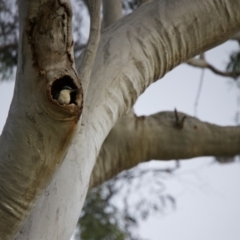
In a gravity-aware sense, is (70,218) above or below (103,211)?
below

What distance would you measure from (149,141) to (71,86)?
1990 millimetres

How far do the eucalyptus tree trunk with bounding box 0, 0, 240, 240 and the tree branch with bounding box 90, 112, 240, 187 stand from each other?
1.09 metres

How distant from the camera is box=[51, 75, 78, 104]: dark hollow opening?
1.26 meters

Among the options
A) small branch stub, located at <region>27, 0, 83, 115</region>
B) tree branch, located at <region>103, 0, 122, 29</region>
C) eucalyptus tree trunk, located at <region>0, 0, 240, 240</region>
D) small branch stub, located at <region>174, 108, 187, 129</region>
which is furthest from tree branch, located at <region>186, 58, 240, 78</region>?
small branch stub, located at <region>27, 0, 83, 115</region>

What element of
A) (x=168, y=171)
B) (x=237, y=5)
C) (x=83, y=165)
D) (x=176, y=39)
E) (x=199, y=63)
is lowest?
(x=83, y=165)

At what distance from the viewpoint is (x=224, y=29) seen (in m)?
2.14

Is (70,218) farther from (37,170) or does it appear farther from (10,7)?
(10,7)

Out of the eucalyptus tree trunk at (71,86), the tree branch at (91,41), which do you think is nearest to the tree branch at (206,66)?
the eucalyptus tree trunk at (71,86)

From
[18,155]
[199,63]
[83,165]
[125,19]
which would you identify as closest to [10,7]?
[199,63]

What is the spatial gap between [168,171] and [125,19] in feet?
10.4

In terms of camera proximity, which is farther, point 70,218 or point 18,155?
point 70,218

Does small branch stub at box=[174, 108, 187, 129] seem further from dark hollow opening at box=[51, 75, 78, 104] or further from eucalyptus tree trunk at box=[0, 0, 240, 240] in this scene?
dark hollow opening at box=[51, 75, 78, 104]

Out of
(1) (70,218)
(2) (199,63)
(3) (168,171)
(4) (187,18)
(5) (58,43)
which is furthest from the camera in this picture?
(3) (168,171)

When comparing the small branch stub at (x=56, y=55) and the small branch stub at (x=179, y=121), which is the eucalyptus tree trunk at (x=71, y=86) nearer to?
the small branch stub at (x=56, y=55)
